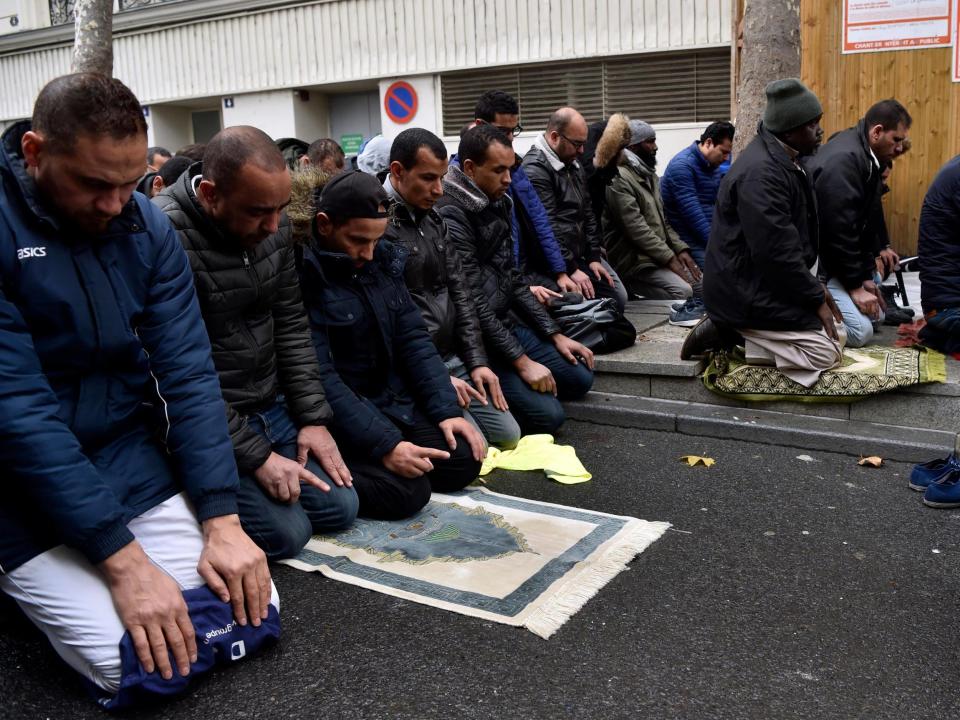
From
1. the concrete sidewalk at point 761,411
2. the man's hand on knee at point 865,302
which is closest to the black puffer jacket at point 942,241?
the man's hand on knee at point 865,302

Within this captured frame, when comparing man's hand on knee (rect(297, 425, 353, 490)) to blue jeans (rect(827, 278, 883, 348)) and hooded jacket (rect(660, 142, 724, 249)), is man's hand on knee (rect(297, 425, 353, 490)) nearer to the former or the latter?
blue jeans (rect(827, 278, 883, 348))

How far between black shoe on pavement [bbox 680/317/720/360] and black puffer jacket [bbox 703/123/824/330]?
0.45 feet

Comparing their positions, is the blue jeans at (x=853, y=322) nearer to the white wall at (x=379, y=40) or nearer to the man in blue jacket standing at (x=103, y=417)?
the man in blue jacket standing at (x=103, y=417)

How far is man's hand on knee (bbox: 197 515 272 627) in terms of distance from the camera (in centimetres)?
306

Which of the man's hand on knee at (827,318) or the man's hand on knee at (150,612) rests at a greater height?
the man's hand on knee at (827,318)

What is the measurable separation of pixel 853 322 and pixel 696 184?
2717mm

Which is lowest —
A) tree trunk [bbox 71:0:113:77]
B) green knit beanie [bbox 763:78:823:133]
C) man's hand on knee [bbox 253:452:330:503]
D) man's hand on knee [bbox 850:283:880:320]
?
man's hand on knee [bbox 253:452:330:503]

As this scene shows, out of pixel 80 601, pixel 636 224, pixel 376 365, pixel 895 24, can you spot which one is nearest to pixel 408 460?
pixel 376 365

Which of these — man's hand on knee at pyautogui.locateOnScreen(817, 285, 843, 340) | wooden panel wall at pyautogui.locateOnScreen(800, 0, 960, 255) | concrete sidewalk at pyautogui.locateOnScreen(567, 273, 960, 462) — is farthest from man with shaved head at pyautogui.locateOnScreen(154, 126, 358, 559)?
wooden panel wall at pyautogui.locateOnScreen(800, 0, 960, 255)

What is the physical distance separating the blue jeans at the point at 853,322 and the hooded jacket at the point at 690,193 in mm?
2233

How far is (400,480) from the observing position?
14.5ft

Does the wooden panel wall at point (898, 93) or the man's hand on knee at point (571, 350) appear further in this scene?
the wooden panel wall at point (898, 93)

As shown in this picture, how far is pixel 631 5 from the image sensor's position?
15.2 m

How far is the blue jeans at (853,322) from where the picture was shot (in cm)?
666
